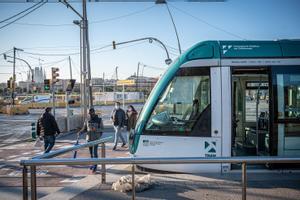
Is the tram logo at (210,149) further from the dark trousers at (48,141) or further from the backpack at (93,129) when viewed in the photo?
the dark trousers at (48,141)

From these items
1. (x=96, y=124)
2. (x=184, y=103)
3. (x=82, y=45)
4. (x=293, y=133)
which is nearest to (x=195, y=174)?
(x=184, y=103)

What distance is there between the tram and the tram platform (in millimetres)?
294

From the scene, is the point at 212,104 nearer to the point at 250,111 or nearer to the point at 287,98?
Result: the point at 287,98

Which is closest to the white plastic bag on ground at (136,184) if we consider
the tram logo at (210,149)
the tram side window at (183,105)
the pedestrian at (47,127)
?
the tram side window at (183,105)

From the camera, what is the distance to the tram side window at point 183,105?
6952mm

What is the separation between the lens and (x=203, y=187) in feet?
20.5

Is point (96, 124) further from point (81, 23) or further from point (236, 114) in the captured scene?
point (81, 23)

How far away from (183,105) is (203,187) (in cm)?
180

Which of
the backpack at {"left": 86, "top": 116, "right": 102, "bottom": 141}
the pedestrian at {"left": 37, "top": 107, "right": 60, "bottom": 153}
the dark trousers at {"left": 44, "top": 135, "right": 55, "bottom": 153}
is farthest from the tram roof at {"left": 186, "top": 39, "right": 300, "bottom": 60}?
the dark trousers at {"left": 44, "top": 135, "right": 55, "bottom": 153}

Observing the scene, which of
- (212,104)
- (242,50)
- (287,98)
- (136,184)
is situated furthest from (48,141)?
(287,98)

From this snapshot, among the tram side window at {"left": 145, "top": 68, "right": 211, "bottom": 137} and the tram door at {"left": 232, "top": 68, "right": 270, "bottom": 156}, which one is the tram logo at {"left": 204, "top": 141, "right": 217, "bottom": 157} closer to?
the tram side window at {"left": 145, "top": 68, "right": 211, "bottom": 137}

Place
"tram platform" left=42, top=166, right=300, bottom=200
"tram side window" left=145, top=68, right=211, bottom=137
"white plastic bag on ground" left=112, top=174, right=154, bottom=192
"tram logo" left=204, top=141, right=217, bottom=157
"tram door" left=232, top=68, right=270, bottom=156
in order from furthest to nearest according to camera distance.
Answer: "tram door" left=232, top=68, right=270, bottom=156, "tram side window" left=145, top=68, right=211, bottom=137, "tram logo" left=204, top=141, right=217, bottom=157, "white plastic bag on ground" left=112, top=174, right=154, bottom=192, "tram platform" left=42, top=166, right=300, bottom=200

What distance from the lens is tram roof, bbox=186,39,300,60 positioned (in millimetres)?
6973

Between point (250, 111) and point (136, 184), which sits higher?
point (250, 111)
